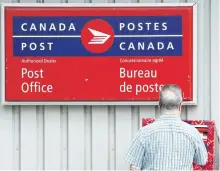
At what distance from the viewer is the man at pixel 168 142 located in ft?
13.8

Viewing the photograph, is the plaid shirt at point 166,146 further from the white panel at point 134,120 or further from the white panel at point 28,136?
the white panel at point 28,136

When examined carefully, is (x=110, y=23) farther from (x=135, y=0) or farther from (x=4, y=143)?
(x=4, y=143)

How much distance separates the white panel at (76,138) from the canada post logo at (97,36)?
59cm

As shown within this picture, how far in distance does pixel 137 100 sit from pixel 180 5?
3.13 ft

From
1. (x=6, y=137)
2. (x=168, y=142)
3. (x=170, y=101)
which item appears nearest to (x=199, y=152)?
(x=168, y=142)

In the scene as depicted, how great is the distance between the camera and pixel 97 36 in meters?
5.82

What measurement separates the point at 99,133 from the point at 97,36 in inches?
35.8

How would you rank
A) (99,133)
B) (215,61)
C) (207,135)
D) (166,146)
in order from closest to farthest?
(166,146) < (207,135) < (215,61) < (99,133)

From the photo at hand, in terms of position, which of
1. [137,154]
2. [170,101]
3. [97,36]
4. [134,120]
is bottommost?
[137,154]

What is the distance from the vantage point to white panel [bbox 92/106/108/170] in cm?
591

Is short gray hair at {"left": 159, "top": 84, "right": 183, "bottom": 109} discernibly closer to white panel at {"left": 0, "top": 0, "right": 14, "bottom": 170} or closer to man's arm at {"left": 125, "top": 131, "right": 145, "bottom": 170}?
man's arm at {"left": 125, "top": 131, "right": 145, "bottom": 170}

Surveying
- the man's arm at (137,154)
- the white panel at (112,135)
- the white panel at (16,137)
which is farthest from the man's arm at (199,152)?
the white panel at (16,137)

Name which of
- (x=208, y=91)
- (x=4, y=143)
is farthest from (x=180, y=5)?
(x=4, y=143)

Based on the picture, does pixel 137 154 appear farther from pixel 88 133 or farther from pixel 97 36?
pixel 97 36
